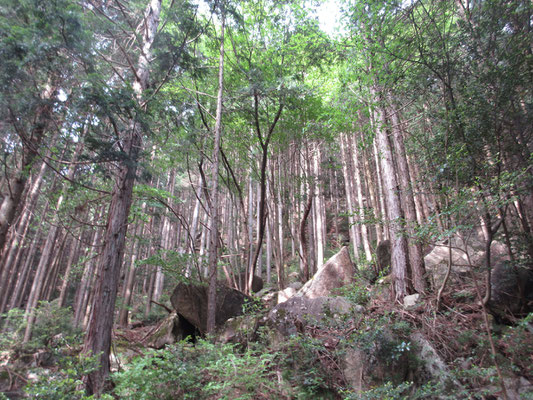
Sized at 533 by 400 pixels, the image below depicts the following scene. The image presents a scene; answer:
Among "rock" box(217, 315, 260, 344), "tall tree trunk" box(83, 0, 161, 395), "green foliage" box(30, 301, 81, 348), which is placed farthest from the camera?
"green foliage" box(30, 301, 81, 348)

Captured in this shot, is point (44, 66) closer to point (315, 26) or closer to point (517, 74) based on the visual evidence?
point (315, 26)

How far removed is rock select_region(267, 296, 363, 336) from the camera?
16.2 feet

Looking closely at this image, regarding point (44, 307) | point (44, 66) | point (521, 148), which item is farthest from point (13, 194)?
point (521, 148)

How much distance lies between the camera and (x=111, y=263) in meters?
4.52

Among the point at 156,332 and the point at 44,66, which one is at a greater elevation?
the point at 44,66

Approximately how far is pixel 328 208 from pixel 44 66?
21.7 metres

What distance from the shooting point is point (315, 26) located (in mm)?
6879

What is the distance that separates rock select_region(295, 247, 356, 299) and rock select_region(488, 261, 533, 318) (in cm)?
327

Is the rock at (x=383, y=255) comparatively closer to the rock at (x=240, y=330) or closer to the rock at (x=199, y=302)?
the rock at (x=199, y=302)

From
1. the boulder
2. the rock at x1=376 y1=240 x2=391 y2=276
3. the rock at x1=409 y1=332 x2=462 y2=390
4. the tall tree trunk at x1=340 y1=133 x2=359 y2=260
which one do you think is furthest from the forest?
the tall tree trunk at x1=340 y1=133 x2=359 y2=260

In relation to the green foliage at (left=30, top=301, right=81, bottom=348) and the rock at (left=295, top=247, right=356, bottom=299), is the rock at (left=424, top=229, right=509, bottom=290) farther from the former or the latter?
the green foliage at (left=30, top=301, right=81, bottom=348)

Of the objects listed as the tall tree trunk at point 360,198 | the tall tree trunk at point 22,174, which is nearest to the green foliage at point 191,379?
the tall tree trunk at point 22,174

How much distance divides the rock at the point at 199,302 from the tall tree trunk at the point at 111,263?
2946 millimetres

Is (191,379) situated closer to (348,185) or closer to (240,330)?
(240,330)
